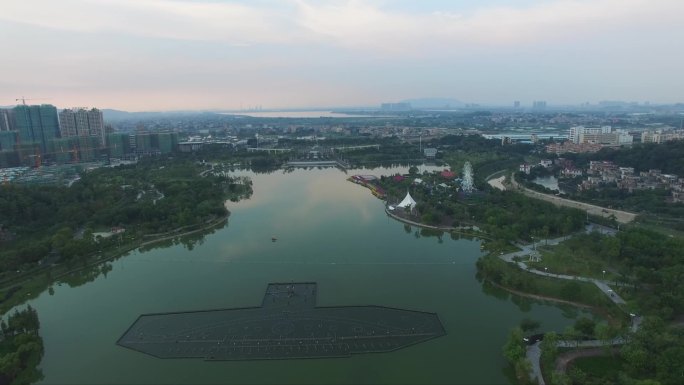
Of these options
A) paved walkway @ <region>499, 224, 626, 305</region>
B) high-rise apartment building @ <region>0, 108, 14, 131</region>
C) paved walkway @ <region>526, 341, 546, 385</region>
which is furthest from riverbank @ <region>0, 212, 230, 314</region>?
high-rise apartment building @ <region>0, 108, 14, 131</region>

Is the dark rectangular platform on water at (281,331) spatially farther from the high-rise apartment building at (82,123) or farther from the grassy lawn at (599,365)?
the high-rise apartment building at (82,123)

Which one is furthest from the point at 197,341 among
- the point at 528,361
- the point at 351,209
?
the point at 351,209

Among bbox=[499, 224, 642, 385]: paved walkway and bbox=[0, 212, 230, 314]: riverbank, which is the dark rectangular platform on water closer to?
bbox=[499, 224, 642, 385]: paved walkway

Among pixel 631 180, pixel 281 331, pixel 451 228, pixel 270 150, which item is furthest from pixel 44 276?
pixel 270 150

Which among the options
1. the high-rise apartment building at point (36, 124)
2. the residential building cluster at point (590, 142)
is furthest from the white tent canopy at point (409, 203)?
the high-rise apartment building at point (36, 124)

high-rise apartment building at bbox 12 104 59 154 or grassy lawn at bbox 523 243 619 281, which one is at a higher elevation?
high-rise apartment building at bbox 12 104 59 154

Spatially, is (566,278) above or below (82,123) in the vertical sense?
below

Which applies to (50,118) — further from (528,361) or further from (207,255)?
(528,361)

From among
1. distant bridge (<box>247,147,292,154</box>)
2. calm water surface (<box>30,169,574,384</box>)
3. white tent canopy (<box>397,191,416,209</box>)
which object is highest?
distant bridge (<box>247,147,292,154</box>)

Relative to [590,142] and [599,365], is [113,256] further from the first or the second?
[590,142]
